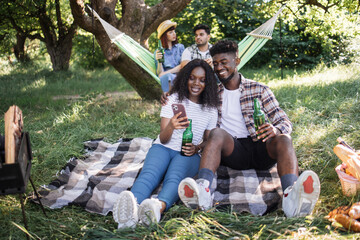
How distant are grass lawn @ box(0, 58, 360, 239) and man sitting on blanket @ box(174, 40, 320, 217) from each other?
122mm

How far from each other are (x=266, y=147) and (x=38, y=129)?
2.90 metres

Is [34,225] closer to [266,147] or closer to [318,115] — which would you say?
[266,147]

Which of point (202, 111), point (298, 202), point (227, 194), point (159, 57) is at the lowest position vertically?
point (227, 194)

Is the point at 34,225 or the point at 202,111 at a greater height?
the point at 202,111

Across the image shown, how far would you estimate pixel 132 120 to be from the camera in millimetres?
4156

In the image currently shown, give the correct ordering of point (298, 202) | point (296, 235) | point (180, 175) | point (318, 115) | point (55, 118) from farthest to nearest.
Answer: point (55, 118) → point (318, 115) → point (180, 175) → point (298, 202) → point (296, 235)

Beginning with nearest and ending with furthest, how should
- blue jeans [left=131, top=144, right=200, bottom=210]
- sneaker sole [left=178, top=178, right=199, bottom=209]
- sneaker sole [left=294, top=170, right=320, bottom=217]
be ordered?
sneaker sole [left=294, top=170, right=320, bottom=217] < sneaker sole [left=178, top=178, right=199, bottom=209] < blue jeans [left=131, top=144, right=200, bottom=210]

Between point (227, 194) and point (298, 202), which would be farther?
point (227, 194)

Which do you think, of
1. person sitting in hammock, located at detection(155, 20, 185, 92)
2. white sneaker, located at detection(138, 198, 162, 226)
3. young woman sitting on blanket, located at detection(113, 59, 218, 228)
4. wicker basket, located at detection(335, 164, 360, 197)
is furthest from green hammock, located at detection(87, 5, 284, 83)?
white sneaker, located at detection(138, 198, 162, 226)

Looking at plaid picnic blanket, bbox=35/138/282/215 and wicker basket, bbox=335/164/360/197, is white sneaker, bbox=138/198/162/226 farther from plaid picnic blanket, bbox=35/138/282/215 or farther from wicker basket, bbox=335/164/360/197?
wicker basket, bbox=335/164/360/197

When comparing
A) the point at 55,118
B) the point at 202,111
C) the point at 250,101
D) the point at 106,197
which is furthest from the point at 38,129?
the point at 250,101

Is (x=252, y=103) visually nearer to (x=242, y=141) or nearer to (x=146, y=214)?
(x=242, y=141)

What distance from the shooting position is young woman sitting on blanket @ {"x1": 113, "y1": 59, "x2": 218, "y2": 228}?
6.40 feet

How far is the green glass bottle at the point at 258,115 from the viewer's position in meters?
2.07
